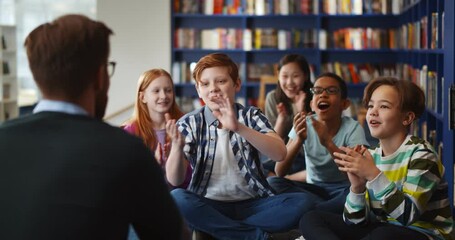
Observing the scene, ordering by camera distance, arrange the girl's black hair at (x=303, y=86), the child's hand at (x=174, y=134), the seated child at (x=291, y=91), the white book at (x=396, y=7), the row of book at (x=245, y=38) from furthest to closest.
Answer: the row of book at (x=245, y=38), the white book at (x=396, y=7), the girl's black hair at (x=303, y=86), the seated child at (x=291, y=91), the child's hand at (x=174, y=134)

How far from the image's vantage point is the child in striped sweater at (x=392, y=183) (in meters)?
2.74

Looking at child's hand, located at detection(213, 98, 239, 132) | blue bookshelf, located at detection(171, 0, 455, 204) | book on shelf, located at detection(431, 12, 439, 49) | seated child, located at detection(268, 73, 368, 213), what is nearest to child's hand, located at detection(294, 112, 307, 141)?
seated child, located at detection(268, 73, 368, 213)

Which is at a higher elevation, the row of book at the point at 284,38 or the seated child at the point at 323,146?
the row of book at the point at 284,38

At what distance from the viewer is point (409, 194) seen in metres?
2.78

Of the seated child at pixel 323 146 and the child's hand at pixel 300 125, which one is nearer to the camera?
the child's hand at pixel 300 125

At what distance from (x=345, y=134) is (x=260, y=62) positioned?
6062mm

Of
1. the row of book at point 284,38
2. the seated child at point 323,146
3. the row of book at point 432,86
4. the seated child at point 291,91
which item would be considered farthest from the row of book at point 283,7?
the seated child at point 323,146

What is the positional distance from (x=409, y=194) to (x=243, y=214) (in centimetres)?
98

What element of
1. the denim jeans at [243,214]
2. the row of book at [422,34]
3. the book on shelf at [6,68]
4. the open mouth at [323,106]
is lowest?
the denim jeans at [243,214]

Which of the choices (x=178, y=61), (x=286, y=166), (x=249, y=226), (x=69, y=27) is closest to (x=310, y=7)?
(x=178, y=61)

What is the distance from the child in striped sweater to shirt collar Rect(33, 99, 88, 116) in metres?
1.20

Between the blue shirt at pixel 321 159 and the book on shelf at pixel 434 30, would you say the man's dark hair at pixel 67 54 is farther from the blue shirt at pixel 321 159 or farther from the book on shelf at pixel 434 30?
the book on shelf at pixel 434 30

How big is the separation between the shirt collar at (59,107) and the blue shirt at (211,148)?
73.0 inches

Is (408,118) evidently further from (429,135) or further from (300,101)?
(429,135)
